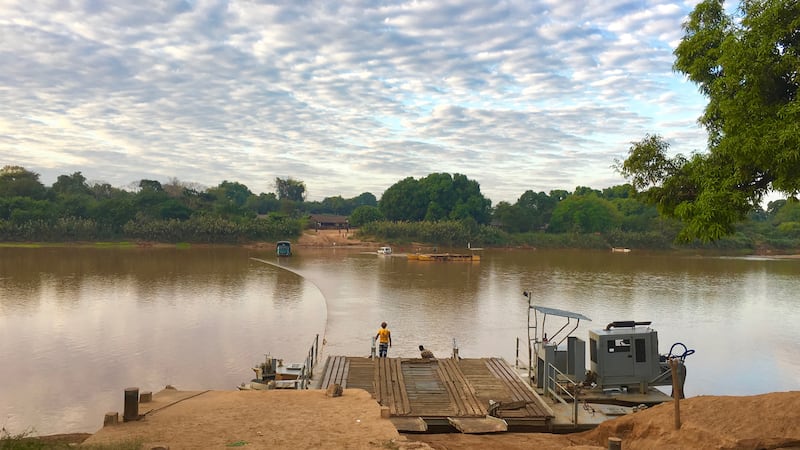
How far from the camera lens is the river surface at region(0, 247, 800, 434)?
1889 centimetres

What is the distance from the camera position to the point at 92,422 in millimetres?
14836

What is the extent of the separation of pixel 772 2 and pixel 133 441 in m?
14.7

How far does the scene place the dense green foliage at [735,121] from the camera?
36.2ft

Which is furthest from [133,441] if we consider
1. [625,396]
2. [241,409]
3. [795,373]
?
[795,373]

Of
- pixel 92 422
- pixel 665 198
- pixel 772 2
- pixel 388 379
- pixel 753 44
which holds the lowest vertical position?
pixel 92 422

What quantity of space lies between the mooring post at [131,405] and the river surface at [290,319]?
4352 millimetres

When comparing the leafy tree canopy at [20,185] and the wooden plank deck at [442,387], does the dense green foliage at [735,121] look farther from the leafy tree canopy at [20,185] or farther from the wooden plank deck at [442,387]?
the leafy tree canopy at [20,185]

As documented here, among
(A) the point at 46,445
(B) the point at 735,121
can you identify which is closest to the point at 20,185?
(A) the point at 46,445

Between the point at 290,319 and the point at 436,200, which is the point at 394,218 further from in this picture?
the point at 290,319

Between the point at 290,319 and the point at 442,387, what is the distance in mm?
16233

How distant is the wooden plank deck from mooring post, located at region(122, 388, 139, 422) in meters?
4.88

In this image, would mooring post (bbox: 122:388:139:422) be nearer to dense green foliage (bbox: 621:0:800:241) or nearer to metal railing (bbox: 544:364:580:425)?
metal railing (bbox: 544:364:580:425)

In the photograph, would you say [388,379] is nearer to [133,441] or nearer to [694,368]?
[133,441]

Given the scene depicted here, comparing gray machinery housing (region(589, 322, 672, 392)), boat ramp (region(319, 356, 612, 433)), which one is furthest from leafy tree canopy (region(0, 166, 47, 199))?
gray machinery housing (region(589, 322, 672, 392))
